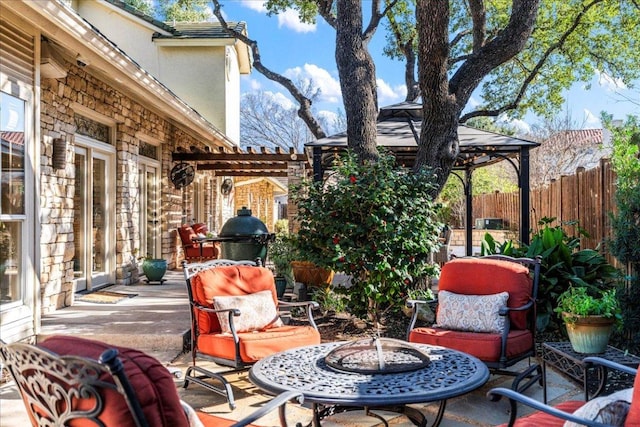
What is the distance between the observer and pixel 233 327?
3713mm

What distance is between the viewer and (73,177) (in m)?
6.38

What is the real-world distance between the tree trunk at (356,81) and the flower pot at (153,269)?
3.58m

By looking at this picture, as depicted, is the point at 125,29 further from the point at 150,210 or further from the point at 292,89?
the point at 150,210

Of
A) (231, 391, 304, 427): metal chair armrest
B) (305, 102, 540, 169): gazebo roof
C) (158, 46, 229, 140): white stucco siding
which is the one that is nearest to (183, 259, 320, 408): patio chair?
(231, 391, 304, 427): metal chair armrest

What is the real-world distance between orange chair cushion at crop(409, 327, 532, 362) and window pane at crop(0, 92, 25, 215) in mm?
3391

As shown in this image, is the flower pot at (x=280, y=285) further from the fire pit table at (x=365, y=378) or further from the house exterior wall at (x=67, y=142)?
the fire pit table at (x=365, y=378)

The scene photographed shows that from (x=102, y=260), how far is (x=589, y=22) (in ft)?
32.2

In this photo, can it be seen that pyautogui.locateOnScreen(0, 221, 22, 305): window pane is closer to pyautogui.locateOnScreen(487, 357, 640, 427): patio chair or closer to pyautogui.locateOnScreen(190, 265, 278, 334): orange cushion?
pyautogui.locateOnScreen(190, 265, 278, 334): orange cushion

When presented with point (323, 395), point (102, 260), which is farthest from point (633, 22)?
point (323, 395)

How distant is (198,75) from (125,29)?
1871 mm

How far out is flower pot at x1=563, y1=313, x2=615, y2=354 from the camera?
3699mm

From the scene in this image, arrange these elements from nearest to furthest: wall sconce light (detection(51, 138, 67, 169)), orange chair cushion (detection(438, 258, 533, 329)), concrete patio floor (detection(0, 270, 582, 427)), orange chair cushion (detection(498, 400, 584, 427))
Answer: orange chair cushion (detection(498, 400, 584, 427)), concrete patio floor (detection(0, 270, 582, 427)), orange chair cushion (detection(438, 258, 533, 329)), wall sconce light (detection(51, 138, 67, 169))

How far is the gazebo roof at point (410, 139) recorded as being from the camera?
25.6ft

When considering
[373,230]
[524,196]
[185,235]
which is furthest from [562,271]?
[185,235]
